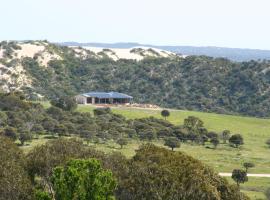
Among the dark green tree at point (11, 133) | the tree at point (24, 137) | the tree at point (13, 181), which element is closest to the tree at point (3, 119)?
the dark green tree at point (11, 133)

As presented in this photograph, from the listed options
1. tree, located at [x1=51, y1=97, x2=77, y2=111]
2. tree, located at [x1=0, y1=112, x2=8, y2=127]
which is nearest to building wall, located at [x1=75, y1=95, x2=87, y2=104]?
tree, located at [x1=51, y1=97, x2=77, y2=111]

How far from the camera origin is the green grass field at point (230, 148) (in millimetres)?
87131

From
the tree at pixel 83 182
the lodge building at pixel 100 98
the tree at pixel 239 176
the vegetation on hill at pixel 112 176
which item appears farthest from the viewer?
the lodge building at pixel 100 98

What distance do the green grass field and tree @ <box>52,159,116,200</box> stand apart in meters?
29.4

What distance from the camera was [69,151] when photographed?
5431 cm

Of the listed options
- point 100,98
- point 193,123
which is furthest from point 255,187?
point 100,98

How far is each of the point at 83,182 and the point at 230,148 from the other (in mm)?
74386

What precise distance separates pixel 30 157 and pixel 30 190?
7264 mm

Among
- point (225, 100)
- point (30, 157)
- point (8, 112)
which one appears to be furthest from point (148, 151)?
point (225, 100)

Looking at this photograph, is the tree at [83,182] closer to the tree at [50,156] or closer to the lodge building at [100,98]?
the tree at [50,156]

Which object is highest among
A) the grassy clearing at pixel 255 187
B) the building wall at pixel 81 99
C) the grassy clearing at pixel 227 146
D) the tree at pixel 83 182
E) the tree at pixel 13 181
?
the tree at pixel 83 182

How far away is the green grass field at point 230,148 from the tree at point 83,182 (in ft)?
96.5

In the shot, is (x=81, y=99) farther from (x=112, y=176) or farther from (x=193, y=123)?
(x=112, y=176)

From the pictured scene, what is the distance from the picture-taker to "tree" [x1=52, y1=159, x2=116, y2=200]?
4062 cm
